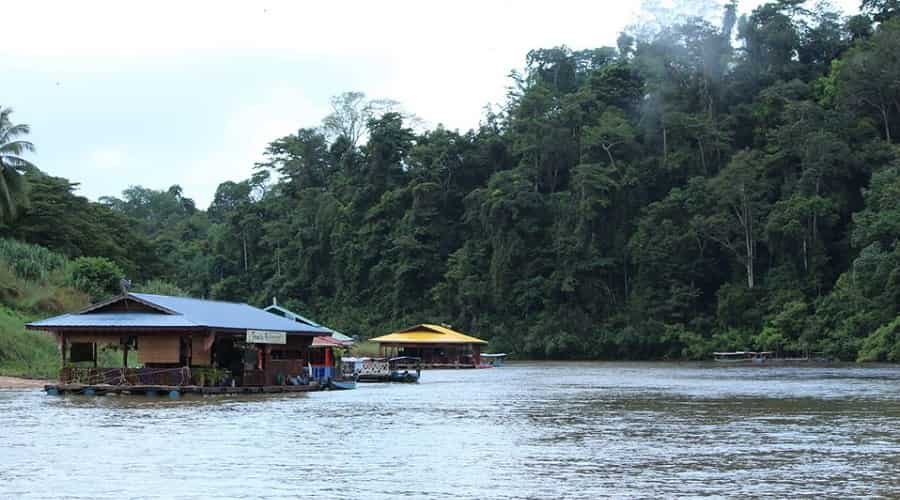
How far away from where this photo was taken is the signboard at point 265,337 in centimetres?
3297

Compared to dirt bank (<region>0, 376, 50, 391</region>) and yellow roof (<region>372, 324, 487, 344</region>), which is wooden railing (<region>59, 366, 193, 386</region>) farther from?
yellow roof (<region>372, 324, 487, 344</region>)

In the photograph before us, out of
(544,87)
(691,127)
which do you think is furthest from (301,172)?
(691,127)

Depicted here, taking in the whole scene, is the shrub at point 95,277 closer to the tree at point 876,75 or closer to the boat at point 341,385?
the boat at point 341,385

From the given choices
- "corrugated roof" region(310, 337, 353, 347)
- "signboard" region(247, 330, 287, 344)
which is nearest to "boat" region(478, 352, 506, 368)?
"corrugated roof" region(310, 337, 353, 347)

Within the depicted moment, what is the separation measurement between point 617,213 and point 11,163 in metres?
45.7

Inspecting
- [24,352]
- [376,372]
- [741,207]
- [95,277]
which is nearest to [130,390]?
[24,352]

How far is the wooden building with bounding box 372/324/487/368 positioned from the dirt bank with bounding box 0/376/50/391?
A: 1019 inches

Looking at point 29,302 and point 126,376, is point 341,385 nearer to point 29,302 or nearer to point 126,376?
point 126,376

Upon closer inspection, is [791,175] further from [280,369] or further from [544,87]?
[280,369]

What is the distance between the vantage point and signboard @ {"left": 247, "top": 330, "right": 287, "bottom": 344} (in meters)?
33.0

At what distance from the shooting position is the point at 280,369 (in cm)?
3638

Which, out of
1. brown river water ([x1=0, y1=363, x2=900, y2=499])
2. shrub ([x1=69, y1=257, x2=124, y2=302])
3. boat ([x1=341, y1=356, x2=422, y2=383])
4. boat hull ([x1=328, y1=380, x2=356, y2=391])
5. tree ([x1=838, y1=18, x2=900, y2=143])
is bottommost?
brown river water ([x1=0, y1=363, x2=900, y2=499])

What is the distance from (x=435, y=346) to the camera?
64250 millimetres

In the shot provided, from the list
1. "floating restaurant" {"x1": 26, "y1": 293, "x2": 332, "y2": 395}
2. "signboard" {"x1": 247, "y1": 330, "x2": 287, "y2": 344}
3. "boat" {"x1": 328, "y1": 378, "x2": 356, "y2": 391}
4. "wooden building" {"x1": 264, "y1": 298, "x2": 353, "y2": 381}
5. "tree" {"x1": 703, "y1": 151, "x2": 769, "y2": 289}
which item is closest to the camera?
"floating restaurant" {"x1": 26, "y1": 293, "x2": 332, "y2": 395}
